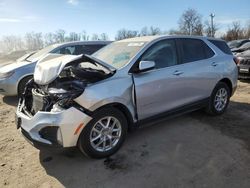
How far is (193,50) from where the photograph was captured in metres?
4.91

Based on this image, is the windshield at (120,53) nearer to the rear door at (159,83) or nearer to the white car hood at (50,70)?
the rear door at (159,83)

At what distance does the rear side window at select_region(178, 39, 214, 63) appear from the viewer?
4.69 m

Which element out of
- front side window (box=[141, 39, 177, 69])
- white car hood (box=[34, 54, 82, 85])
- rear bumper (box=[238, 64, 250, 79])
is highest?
front side window (box=[141, 39, 177, 69])

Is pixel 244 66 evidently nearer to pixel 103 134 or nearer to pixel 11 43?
pixel 103 134

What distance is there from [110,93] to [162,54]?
4.47 ft

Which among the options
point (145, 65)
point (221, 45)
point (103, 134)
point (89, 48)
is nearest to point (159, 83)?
point (145, 65)

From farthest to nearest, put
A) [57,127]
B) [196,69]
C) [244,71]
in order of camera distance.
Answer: [244,71] < [196,69] < [57,127]

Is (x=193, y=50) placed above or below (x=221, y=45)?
below

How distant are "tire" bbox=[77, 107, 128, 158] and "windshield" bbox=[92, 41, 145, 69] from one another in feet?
2.57

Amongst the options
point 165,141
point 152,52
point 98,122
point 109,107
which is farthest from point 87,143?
point 152,52

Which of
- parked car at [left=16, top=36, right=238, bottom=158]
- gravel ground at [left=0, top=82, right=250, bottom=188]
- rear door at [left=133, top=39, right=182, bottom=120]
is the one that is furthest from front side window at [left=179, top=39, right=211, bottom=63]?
gravel ground at [left=0, top=82, right=250, bottom=188]

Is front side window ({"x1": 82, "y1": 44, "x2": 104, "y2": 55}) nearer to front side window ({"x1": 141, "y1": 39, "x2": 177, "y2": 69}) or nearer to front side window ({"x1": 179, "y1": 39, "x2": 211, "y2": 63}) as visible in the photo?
front side window ({"x1": 179, "y1": 39, "x2": 211, "y2": 63})

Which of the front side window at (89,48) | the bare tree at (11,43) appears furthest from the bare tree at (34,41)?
the front side window at (89,48)

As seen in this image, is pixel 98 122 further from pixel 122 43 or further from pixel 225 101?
pixel 225 101
